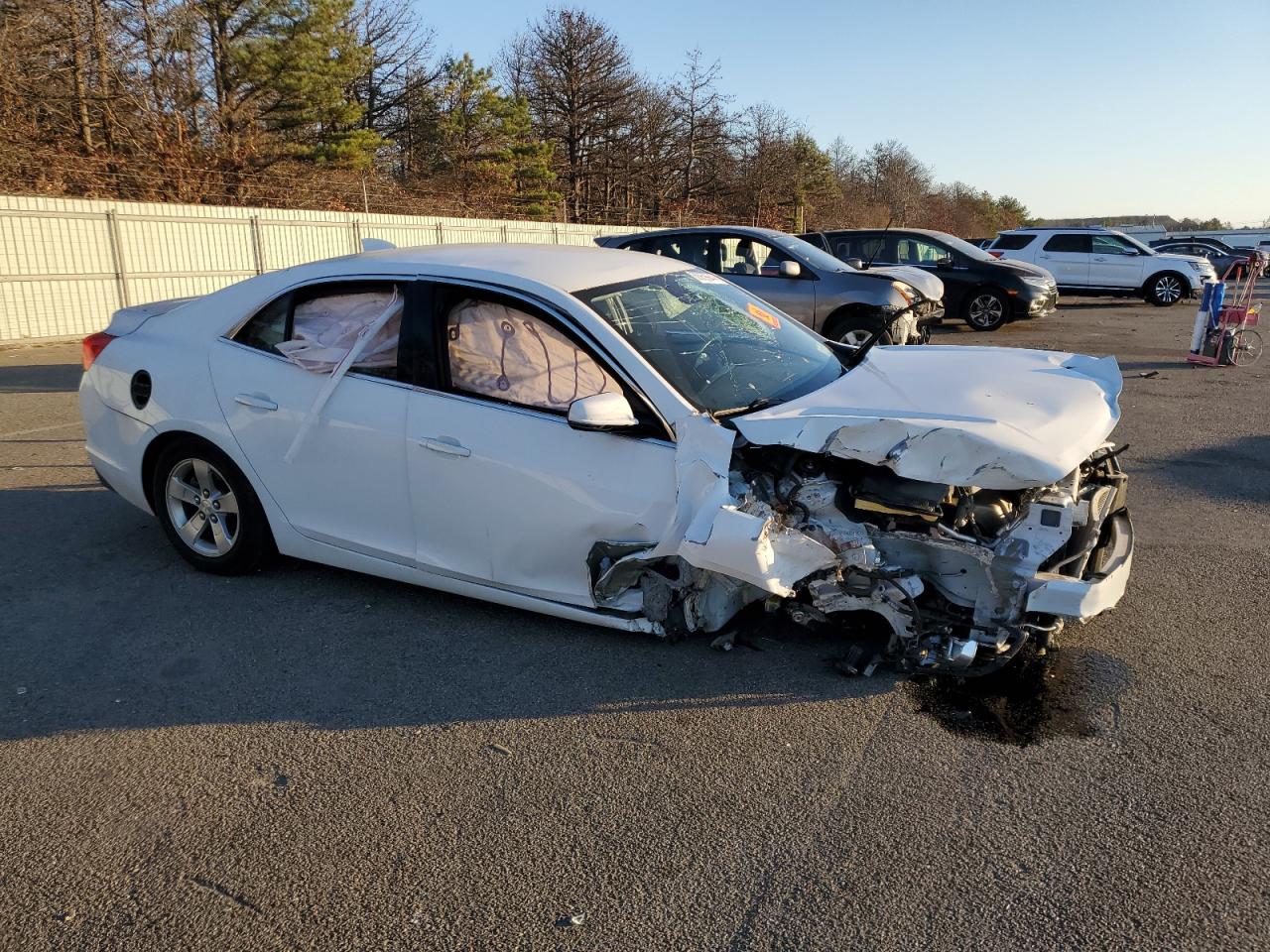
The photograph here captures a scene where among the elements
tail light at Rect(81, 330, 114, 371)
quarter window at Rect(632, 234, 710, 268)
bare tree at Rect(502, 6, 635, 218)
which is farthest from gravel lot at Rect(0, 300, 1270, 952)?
bare tree at Rect(502, 6, 635, 218)

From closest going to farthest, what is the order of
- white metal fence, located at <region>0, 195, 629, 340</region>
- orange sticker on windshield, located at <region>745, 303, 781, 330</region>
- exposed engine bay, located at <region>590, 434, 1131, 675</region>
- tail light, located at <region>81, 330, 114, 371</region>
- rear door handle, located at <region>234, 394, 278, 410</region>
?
exposed engine bay, located at <region>590, 434, 1131, 675</region>
rear door handle, located at <region>234, 394, 278, 410</region>
orange sticker on windshield, located at <region>745, 303, 781, 330</region>
tail light, located at <region>81, 330, 114, 371</region>
white metal fence, located at <region>0, 195, 629, 340</region>

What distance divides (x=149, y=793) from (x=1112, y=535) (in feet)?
12.1

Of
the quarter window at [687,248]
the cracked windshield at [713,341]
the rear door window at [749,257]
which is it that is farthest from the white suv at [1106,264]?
the cracked windshield at [713,341]

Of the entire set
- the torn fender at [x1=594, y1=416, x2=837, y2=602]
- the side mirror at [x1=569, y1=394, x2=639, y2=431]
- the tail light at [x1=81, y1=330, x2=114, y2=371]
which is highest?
the tail light at [x1=81, y1=330, x2=114, y2=371]

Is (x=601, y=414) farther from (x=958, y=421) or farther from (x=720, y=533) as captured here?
(x=958, y=421)

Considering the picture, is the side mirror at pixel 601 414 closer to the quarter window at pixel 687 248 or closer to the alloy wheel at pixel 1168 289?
the quarter window at pixel 687 248

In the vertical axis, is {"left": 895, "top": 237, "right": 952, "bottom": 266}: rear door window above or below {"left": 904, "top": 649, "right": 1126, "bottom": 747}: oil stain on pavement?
above

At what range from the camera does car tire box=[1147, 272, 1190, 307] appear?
20.8m

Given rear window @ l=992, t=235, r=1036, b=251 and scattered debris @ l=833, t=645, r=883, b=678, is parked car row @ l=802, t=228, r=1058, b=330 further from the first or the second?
scattered debris @ l=833, t=645, r=883, b=678

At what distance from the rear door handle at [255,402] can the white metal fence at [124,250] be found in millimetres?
10172

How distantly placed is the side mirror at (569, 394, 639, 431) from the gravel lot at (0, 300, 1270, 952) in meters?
0.97

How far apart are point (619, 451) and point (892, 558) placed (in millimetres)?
1120

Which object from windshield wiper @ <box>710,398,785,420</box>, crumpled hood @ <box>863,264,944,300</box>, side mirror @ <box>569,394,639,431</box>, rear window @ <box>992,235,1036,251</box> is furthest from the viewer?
rear window @ <box>992,235,1036,251</box>

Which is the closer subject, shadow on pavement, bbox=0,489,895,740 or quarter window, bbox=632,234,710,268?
shadow on pavement, bbox=0,489,895,740
